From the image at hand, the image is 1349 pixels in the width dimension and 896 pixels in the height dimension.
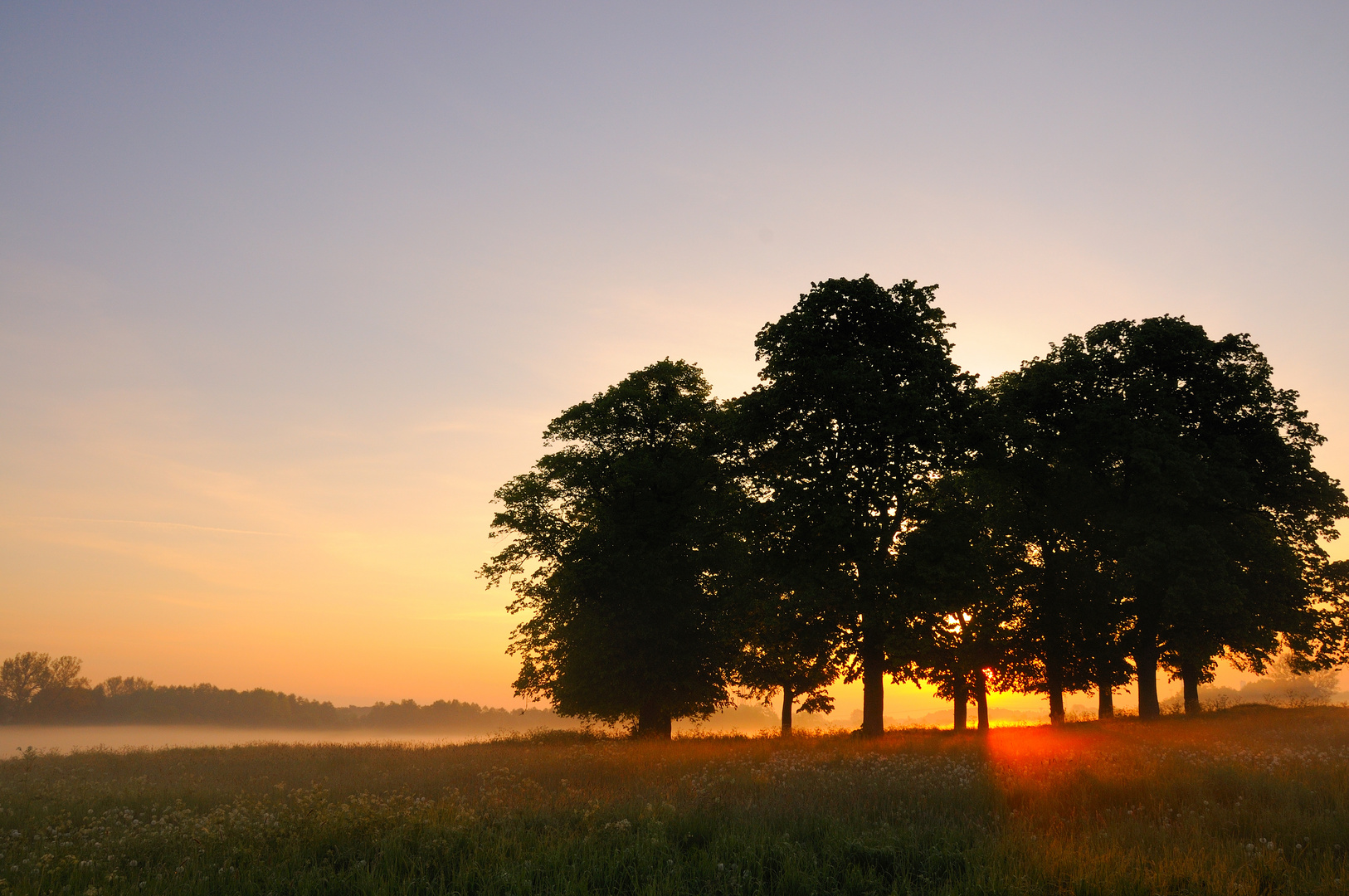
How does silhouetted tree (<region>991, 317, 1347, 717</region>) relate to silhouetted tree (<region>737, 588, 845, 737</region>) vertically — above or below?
above

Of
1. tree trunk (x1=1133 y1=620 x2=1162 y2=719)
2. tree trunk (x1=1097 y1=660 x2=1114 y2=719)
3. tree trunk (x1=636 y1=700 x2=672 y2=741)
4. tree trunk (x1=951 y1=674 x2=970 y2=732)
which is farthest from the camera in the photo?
tree trunk (x1=1097 y1=660 x2=1114 y2=719)

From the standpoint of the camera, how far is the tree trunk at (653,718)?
105 feet

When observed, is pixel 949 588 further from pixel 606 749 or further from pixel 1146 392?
pixel 1146 392

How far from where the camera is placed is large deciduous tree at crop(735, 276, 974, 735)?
82.6ft

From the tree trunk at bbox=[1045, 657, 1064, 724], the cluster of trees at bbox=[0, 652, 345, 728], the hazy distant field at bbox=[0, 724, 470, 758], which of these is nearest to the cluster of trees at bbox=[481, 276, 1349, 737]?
the tree trunk at bbox=[1045, 657, 1064, 724]

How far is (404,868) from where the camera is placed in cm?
918

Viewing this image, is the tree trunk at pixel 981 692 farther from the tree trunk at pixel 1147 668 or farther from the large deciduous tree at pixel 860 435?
the large deciduous tree at pixel 860 435

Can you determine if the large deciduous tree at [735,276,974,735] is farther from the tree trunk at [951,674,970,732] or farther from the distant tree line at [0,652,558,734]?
the distant tree line at [0,652,558,734]

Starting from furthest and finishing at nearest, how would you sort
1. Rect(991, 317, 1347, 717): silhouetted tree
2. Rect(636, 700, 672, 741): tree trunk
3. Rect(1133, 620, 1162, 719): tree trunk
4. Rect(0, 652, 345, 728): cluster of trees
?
Rect(0, 652, 345, 728): cluster of trees, Rect(636, 700, 672, 741): tree trunk, Rect(1133, 620, 1162, 719): tree trunk, Rect(991, 317, 1347, 717): silhouetted tree

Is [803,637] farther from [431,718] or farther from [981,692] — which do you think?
[431,718]

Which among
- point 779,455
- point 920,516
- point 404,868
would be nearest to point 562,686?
point 779,455

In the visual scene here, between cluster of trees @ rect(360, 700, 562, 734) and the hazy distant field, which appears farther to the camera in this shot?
cluster of trees @ rect(360, 700, 562, 734)

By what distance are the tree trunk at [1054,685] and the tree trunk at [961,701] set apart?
11.3ft

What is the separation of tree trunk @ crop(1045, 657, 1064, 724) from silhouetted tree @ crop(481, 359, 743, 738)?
13.8m
